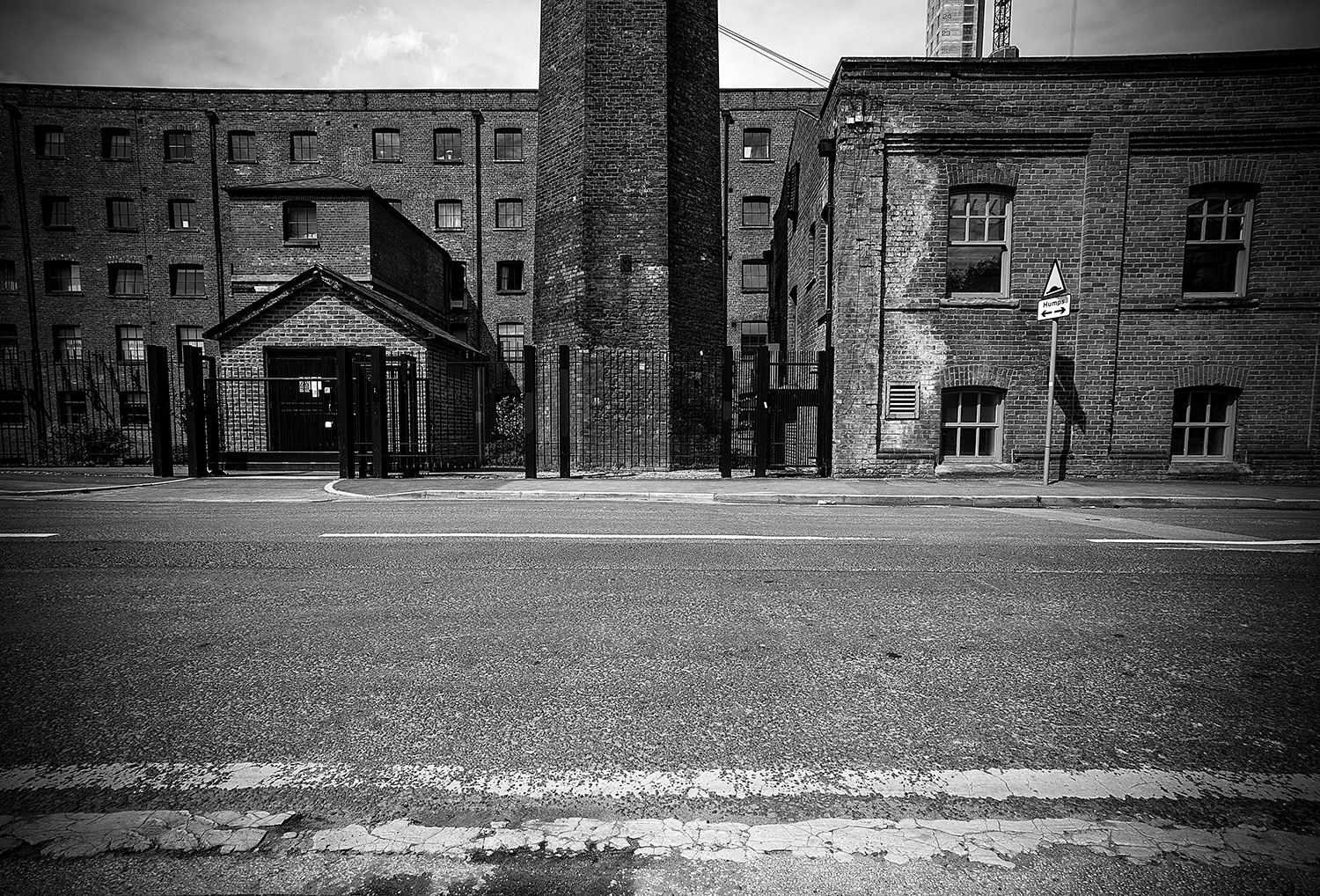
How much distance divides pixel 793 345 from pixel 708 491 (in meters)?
11.5

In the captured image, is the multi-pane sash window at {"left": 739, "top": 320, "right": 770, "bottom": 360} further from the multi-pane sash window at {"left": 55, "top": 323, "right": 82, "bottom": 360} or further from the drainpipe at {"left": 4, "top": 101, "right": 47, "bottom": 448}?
the drainpipe at {"left": 4, "top": 101, "right": 47, "bottom": 448}

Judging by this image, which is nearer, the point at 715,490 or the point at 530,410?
the point at 715,490

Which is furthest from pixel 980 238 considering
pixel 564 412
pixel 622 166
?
pixel 564 412

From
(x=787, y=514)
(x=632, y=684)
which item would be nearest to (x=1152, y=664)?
(x=632, y=684)

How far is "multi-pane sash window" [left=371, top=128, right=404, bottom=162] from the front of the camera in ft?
93.2

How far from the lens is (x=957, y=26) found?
2600 centimetres

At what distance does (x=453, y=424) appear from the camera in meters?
16.9

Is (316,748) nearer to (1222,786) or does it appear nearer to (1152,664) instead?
(1222,786)

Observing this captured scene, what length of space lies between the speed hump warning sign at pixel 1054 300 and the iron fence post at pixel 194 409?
1672 centimetres

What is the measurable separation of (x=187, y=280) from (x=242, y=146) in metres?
7.28

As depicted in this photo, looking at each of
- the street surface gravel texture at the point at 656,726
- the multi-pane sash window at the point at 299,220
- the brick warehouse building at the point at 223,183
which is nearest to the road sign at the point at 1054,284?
the street surface gravel texture at the point at 656,726

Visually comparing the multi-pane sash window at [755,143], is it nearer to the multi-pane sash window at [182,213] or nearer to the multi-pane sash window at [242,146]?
the multi-pane sash window at [242,146]

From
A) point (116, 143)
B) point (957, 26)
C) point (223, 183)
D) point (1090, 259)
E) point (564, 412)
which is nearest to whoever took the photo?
point (1090, 259)

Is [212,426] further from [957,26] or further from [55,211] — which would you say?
[957,26]
